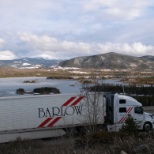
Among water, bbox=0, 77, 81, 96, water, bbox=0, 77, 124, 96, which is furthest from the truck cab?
water, bbox=0, 77, 124, 96

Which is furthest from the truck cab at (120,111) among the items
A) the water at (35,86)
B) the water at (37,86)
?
the water at (37,86)

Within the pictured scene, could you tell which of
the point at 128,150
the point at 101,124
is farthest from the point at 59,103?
the point at 128,150

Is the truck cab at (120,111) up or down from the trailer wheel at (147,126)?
up

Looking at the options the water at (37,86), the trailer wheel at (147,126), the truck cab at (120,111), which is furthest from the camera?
the water at (37,86)

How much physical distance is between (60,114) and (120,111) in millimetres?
4332

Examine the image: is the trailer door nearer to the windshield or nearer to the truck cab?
the truck cab

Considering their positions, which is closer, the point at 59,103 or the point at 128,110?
the point at 59,103

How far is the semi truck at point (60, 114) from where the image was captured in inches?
865

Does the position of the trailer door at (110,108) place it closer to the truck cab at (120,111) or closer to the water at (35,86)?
the truck cab at (120,111)

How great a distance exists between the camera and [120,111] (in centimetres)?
2506

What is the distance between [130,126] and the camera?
20016mm

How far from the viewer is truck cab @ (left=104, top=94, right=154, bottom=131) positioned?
25.0 meters

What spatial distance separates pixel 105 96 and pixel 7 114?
7.37 m

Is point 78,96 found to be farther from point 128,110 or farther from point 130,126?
point 130,126
